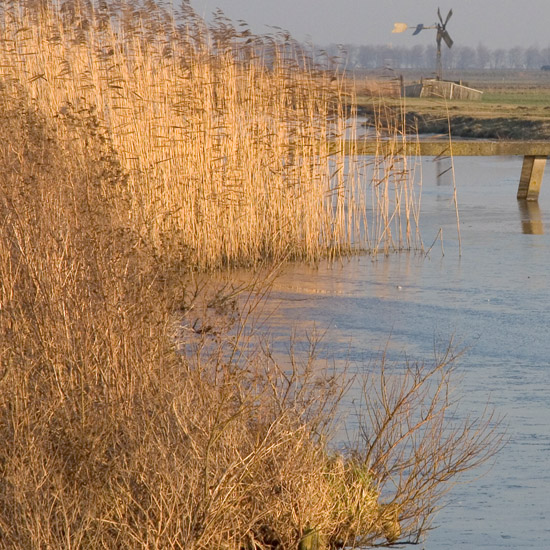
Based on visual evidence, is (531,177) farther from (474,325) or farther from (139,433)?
(139,433)

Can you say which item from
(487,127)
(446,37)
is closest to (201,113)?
(487,127)

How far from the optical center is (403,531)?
451cm

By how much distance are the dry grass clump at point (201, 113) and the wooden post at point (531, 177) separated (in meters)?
5.71

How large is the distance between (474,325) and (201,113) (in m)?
3.65

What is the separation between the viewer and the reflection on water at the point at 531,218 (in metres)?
14.0

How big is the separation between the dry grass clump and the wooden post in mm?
5708

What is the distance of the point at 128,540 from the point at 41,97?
6.88 meters

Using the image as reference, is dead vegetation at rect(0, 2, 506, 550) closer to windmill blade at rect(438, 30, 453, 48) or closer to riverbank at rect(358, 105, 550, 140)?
riverbank at rect(358, 105, 550, 140)

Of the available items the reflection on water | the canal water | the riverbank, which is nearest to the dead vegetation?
the canal water

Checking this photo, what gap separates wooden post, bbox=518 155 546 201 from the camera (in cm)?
1641

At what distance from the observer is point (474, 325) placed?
8.59m

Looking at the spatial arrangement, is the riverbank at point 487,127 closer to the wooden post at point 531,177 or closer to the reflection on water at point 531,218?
the wooden post at point 531,177

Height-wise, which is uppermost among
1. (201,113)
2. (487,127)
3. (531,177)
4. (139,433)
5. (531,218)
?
(201,113)

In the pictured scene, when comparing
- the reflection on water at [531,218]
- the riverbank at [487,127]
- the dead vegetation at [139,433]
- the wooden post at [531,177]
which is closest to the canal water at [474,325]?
the reflection on water at [531,218]
